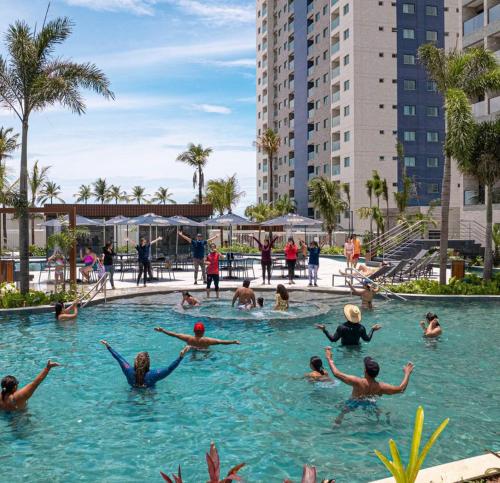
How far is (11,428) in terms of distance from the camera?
756 centimetres

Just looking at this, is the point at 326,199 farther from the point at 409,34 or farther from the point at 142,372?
the point at 142,372

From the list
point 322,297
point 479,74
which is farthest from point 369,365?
point 479,74

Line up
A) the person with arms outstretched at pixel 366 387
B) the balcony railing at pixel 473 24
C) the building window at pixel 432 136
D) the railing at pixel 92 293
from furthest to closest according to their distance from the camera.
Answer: the building window at pixel 432 136
the balcony railing at pixel 473 24
the railing at pixel 92 293
the person with arms outstretched at pixel 366 387

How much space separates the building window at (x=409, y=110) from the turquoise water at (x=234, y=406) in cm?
4989

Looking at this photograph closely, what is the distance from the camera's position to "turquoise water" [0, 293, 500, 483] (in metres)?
6.62

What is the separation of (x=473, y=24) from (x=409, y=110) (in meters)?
21.7

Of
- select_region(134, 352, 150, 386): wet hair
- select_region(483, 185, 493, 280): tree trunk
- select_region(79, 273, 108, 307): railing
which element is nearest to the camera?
select_region(134, 352, 150, 386): wet hair

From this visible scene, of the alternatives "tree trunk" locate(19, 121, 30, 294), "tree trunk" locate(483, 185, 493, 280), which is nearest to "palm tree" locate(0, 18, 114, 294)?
"tree trunk" locate(19, 121, 30, 294)

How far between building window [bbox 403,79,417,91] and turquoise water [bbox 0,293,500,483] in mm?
50951

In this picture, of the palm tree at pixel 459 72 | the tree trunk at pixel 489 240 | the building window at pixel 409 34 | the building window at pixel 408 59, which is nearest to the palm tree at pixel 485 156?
the tree trunk at pixel 489 240

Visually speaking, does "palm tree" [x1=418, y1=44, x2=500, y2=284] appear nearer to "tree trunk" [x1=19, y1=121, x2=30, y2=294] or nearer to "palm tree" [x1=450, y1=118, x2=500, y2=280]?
"palm tree" [x1=450, y1=118, x2=500, y2=280]

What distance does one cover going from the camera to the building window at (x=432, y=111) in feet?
201

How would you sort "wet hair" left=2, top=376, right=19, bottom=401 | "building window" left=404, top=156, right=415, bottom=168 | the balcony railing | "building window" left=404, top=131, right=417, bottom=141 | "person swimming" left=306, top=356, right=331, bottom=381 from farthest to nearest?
"building window" left=404, top=131, right=417, bottom=141, "building window" left=404, top=156, right=415, bottom=168, the balcony railing, "person swimming" left=306, top=356, right=331, bottom=381, "wet hair" left=2, top=376, right=19, bottom=401

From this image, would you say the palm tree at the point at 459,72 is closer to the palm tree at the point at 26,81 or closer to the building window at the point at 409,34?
the palm tree at the point at 26,81
